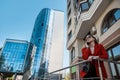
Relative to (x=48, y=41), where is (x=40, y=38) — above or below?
above

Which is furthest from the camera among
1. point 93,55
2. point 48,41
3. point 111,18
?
point 48,41

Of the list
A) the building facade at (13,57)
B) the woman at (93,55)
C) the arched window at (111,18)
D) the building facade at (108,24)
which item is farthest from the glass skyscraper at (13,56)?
the woman at (93,55)

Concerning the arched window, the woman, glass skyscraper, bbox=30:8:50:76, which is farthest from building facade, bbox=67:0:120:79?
glass skyscraper, bbox=30:8:50:76

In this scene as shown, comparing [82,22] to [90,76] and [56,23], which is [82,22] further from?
[56,23]

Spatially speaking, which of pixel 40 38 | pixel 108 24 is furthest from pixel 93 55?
pixel 40 38

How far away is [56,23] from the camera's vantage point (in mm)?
34250

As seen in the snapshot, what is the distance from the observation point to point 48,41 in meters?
30.6

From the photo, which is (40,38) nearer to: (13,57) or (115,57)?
(13,57)

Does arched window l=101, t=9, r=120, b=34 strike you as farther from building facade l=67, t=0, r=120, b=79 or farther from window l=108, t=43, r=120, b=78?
window l=108, t=43, r=120, b=78

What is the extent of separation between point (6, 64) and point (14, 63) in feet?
4.48

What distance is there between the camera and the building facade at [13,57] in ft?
75.0

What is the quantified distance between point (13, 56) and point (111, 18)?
20935 millimetres

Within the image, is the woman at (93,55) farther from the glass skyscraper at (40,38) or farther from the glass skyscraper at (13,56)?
the glass skyscraper at (40,38)

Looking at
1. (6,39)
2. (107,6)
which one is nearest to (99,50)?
(107,6)
